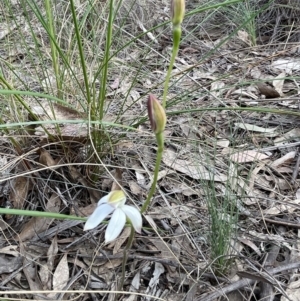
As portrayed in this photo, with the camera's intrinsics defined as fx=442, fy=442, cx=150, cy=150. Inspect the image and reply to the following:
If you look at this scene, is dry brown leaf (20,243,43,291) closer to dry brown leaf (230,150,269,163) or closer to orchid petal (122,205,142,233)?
orchid petal (122,205,142,233)

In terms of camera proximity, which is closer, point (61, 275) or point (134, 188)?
point (61, 275)

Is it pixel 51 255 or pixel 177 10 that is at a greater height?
pixel 177 10

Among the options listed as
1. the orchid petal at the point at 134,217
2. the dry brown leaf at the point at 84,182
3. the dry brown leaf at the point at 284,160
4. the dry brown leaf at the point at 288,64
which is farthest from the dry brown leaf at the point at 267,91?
the orchid petal at the point at 134,217

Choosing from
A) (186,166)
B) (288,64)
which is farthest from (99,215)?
(288,64)

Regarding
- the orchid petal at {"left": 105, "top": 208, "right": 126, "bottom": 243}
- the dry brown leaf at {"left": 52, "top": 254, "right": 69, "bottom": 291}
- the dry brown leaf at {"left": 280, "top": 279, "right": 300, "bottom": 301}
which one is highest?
the orchid petal at {"left": 105, "top": 208, "right": 126, "bottom": 243}

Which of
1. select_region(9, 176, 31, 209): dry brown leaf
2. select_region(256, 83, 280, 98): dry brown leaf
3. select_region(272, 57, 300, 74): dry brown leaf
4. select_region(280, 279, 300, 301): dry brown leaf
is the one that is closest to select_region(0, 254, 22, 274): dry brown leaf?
select_region(9, 176, 31, 209): dry brown leaf

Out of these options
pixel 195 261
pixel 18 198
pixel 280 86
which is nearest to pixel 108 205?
pixel 195 261

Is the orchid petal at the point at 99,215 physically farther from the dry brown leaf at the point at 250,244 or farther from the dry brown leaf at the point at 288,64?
the dry brown leaf at the point at 288,64

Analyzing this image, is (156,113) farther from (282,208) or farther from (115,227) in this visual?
(282,208)
